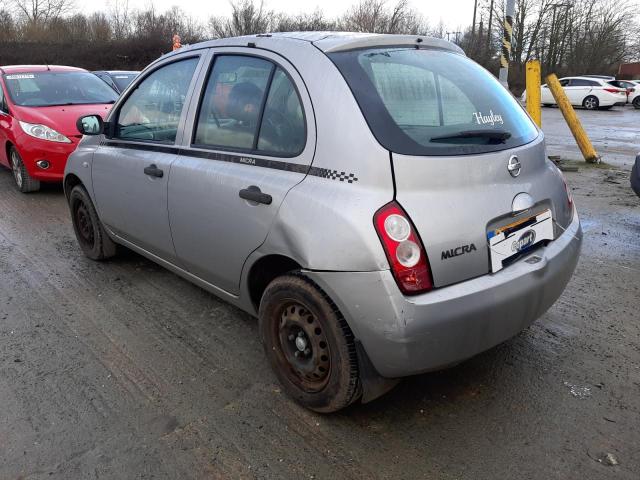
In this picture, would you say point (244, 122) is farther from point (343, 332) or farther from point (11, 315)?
point (11, 315)

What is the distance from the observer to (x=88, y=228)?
459 centimetres

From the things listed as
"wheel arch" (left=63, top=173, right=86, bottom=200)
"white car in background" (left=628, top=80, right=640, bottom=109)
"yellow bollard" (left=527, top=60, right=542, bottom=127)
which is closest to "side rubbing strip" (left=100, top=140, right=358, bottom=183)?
"wheel arch" (left=63, top=173, right=86, bottom=200)

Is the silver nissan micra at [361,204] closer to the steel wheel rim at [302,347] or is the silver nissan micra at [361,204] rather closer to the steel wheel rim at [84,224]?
the steel wheel rim at [302,347]

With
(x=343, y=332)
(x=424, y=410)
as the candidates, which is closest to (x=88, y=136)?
(x=343, y=332)

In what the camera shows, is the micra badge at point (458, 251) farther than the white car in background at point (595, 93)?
No

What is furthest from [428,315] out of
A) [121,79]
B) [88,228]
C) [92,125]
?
[121,79]

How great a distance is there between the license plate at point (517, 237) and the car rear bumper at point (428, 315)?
0.24 feet

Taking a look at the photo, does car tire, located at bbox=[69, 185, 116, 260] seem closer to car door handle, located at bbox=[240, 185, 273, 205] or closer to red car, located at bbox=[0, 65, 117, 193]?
car door handle, located at bbox=[240, 185, 273, 205]

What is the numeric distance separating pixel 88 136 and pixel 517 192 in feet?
11.3

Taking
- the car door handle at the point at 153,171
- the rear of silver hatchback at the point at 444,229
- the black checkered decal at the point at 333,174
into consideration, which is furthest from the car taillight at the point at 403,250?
the car door handle at the point at 153,171

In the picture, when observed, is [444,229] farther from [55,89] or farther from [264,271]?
[55,89]

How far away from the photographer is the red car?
22.3 feet

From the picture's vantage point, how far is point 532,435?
241cm

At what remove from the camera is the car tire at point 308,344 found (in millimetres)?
2322
